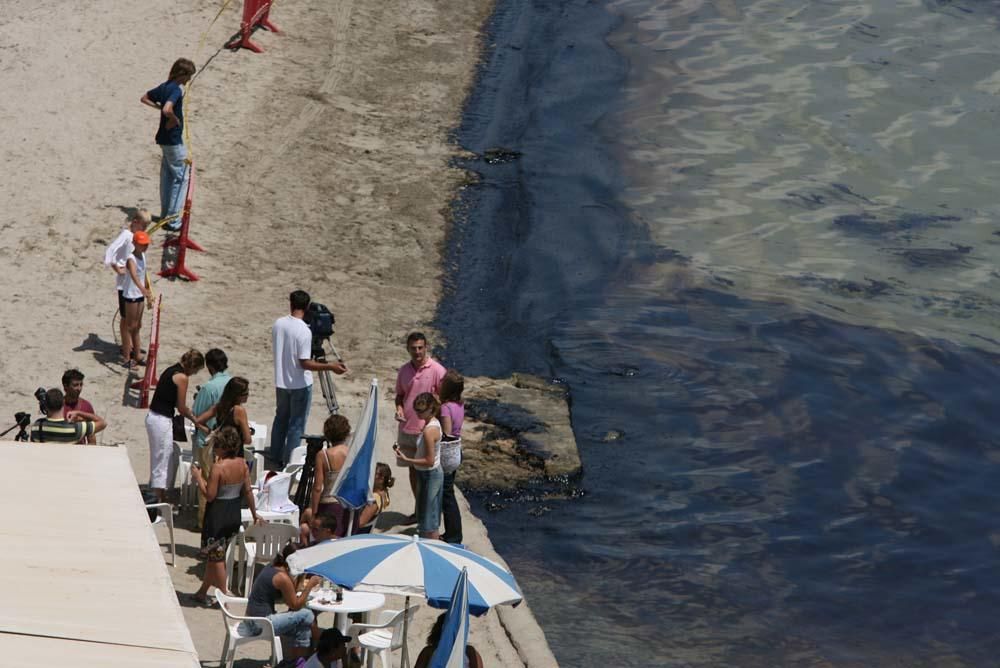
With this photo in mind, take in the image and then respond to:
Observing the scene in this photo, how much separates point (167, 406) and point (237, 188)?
26.4 feet

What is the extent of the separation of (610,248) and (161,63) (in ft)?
24.9

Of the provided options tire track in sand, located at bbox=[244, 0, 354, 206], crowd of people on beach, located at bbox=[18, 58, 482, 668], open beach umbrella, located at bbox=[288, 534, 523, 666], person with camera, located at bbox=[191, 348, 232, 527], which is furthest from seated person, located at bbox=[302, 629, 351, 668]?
tire track in sand, located at bbox=[244, 0, 354, 206]

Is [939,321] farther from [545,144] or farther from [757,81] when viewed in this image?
[757,81]

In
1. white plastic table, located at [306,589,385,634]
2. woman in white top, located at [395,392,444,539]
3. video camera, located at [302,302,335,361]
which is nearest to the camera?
white plastic table, located at [306,589,385,634]

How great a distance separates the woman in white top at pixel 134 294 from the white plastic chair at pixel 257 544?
12.6 ft

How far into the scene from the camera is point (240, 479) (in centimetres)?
1036

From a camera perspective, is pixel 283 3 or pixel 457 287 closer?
pixel 457 287

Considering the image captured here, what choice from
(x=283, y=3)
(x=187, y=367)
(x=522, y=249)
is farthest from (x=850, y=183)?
(x=187, y=367)

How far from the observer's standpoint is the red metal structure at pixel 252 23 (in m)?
23.2

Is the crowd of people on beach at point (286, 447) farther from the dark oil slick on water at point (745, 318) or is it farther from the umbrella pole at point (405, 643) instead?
the dark oil slick on water at point (745, 318)

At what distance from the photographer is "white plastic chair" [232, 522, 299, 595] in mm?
10672

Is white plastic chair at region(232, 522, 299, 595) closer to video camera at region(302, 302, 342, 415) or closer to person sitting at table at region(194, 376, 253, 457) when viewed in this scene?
person sitting at table at region(194, 376, 253, 457)

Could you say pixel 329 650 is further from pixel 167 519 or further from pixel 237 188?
pixel 237 188

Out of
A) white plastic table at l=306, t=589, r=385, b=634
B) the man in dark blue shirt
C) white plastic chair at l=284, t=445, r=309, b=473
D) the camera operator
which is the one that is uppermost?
the man in dark blue shirt
